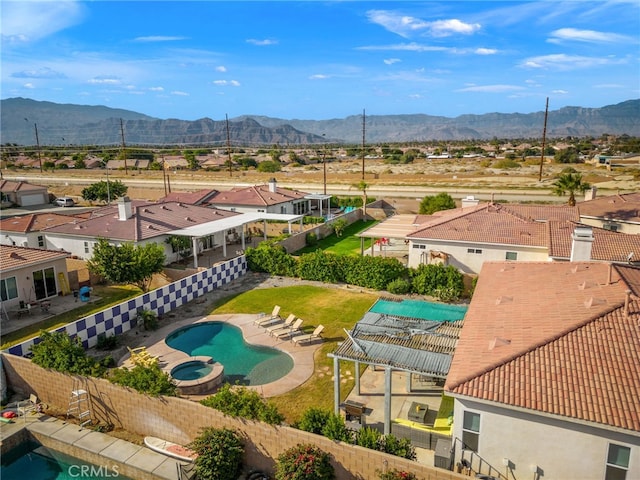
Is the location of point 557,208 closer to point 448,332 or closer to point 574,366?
point 448,332

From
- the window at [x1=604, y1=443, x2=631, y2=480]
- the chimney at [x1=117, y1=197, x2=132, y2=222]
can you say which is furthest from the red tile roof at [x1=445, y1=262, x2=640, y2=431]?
the chimney at [x1=117, y1=197, x2=132, y2=222]

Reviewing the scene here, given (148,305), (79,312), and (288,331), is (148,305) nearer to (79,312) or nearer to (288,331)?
(79,312)

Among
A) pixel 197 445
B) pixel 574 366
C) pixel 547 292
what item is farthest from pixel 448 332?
pixel 197 445

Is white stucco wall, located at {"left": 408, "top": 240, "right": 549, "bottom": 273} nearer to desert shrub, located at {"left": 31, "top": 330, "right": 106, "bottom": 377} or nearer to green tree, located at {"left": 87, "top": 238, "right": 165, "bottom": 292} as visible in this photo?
green tree, located at {"left": 87, "top": 238, "right": 165, "bottom": 292}

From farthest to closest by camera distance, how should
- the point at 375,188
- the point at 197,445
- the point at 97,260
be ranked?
the point at 375,188 < the point at 97,260 < the point at 197,445

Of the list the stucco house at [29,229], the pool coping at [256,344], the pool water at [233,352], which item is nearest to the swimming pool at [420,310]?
the pool coping at [256,344]

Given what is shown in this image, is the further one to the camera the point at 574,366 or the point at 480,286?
the point at 480,286

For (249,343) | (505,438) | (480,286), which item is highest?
(480,286)

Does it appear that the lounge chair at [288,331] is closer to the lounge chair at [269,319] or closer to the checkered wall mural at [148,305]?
the lounge chair at [269,319]
